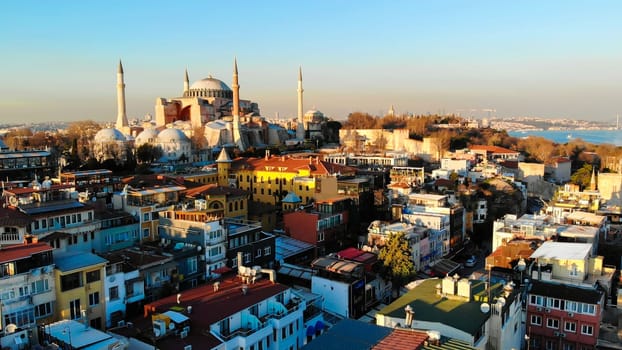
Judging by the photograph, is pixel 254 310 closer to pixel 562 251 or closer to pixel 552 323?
pixel 552 323

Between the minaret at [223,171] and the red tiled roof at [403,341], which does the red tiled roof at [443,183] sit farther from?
the red tiled roof at [403,341]

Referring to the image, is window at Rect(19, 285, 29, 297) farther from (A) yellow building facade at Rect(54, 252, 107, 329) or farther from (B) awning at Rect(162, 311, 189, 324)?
(B) awning at Rect(162, 311, 189, 324)

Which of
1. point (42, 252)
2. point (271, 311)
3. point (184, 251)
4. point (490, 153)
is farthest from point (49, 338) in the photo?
point (490, 153)

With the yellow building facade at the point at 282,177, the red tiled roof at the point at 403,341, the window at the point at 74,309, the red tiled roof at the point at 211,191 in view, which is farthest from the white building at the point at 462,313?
the yellow building facade at the point at 282,177

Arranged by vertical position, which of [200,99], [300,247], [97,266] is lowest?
[300,247]

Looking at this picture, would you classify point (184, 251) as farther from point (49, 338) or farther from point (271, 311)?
point (49, 338)

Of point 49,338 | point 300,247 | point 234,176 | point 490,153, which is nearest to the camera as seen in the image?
point 49,338

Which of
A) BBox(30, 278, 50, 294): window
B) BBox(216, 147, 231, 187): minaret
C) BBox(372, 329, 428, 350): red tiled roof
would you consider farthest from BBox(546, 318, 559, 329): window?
BBox(216, 147, 231, 187): minaret
